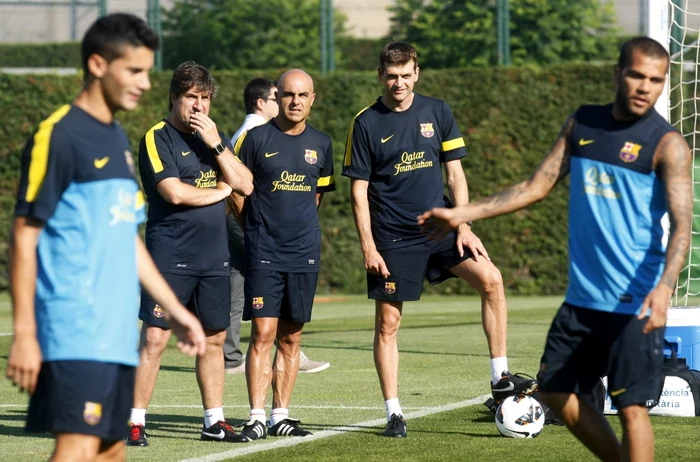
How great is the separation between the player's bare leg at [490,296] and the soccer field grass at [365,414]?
1.77 ft

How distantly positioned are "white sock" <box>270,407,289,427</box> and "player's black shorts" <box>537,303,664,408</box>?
8.62ft

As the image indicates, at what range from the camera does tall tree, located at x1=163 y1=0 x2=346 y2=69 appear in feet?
139

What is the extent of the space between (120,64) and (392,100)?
3692mm

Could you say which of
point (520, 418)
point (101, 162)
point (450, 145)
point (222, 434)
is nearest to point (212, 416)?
point (222, 434)

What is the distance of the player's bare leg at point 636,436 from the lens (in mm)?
5137

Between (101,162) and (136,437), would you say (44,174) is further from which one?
(136,437)

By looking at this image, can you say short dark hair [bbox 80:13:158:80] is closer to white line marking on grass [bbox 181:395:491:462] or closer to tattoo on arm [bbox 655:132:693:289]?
tattoo on arm [bbox 655:132:693:289]

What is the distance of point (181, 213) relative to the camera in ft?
24.2

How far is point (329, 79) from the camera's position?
23453mm

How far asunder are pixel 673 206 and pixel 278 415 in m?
3.38

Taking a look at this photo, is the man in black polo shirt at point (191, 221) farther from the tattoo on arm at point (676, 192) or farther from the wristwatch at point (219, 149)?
the tattoo on arm at point (676, 192)

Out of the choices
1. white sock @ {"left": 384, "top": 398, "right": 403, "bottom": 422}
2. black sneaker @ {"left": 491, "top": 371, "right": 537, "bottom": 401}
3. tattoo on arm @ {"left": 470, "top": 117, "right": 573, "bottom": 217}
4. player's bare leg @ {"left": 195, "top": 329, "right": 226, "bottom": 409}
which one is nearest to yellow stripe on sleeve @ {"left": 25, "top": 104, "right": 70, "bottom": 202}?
tattoo on arm @ {"left": 470, "top": 117, "right": 573, "bottom": 217}

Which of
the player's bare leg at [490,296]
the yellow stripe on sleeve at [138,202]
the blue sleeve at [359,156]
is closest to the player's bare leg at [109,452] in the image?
the yellow stripe on sleeve at [138,202]

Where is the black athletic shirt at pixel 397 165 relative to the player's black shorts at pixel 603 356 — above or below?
above
